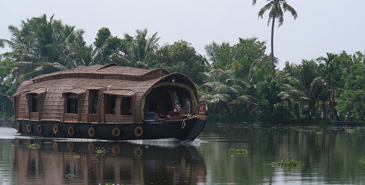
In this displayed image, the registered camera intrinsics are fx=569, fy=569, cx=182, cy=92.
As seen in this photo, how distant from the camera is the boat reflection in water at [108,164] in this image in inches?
519

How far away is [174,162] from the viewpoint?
655 inches

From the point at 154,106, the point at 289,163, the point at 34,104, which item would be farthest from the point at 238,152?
the point at 34,104

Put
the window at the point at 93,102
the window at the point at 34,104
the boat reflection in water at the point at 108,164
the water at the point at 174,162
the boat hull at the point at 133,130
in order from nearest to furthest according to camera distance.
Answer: the boat reflection in water at the point at 108,164 < the water at the point at 174,162 < the boat hull at the point at 133,130 < the window at the point at 93,102 < the window at the point at 34,104

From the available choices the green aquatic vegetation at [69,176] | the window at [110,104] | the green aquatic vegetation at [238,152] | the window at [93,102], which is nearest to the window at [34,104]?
the window at [93,102]

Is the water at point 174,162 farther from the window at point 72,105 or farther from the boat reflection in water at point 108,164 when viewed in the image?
the window at point 72,105

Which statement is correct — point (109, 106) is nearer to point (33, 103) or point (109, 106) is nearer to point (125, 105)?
point (125, 105)

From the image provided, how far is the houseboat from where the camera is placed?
23.4 meters

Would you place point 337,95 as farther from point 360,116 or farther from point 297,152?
point 297,152

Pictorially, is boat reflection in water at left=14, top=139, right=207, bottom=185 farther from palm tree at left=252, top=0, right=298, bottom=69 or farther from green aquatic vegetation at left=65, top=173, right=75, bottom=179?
palm tree at left=252, top=0, right=298, bottom=69

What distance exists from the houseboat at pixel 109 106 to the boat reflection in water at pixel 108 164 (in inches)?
52.9

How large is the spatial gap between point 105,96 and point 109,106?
1199 millimetres

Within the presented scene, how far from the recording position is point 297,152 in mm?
20172

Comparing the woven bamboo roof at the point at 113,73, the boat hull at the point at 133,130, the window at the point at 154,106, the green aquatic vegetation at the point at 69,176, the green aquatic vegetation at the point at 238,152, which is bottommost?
the green aquatic vegetation at the point at 69,176

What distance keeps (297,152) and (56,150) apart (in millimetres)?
8592
